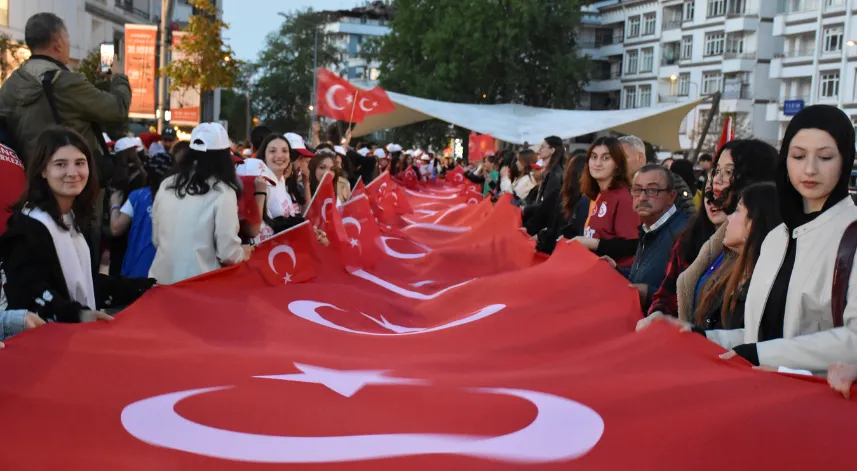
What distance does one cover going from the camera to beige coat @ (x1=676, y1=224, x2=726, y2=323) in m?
4.89

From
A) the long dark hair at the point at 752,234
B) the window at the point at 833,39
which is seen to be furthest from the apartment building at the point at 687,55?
the long dark hair at the point at 752,234

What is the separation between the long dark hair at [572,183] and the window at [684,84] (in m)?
68.9

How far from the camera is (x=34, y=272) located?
4152 mm

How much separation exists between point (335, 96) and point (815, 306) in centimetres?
1937

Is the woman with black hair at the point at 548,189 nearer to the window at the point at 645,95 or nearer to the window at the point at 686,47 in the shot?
the window at the point at 686,47

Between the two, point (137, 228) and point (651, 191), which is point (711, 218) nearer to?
point (651, 191)

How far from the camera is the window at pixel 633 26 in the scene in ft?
265

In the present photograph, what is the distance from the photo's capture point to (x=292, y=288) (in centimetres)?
630

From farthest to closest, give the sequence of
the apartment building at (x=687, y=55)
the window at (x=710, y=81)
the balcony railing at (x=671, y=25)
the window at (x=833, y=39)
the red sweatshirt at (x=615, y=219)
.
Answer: the balcony railing at (x=671, y=25) < the window at (x=710, y=81) < the apartment building at (x=687, y=55) < the window at (x=833, y=39) < the red sweatshirt at (x=615, y=219)

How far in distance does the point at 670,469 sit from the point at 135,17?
177 feet

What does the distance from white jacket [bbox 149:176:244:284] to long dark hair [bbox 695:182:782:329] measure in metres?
3.08

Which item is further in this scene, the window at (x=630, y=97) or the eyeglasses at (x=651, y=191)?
the window at (x=630, y=97)

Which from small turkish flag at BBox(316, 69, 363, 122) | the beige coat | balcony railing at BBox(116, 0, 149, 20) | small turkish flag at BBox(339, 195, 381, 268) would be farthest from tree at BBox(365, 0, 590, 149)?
the beige coat

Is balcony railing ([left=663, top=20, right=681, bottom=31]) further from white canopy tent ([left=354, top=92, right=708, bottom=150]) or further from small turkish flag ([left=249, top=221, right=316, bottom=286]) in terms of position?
small turkish flag ([left=249, top=221, right=316, bottom=286])
